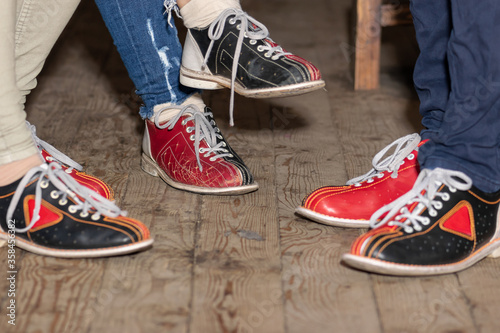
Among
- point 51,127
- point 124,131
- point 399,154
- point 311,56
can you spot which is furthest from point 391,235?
point 311,56

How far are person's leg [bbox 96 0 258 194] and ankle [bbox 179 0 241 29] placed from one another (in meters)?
0.11

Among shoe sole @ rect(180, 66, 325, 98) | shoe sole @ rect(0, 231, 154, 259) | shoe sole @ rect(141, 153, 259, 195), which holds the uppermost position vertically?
shoe sole @ rect(180, 66, 325, 98)

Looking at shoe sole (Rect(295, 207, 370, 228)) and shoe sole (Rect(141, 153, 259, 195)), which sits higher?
shoe sole (Rect(295, 207, 370, 228))

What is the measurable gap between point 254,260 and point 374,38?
112 cm

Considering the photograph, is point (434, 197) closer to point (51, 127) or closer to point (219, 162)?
point (219, 162)

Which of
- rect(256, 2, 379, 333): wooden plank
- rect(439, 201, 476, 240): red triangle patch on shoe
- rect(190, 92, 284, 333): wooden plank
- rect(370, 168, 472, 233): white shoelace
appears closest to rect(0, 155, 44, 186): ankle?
rect(190, 92, 284, 333): wooden plank

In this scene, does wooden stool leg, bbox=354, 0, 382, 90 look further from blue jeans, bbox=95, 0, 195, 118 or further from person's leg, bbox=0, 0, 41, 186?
person's leg, bbox=0, 0, 41, 186

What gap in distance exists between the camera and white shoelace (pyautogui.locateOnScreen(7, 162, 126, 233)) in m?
1.02

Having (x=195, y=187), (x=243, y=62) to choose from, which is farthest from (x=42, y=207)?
(x=243, y=62)

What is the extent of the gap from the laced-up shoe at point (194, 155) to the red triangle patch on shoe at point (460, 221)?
0.41 m

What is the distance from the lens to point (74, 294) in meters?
0.94

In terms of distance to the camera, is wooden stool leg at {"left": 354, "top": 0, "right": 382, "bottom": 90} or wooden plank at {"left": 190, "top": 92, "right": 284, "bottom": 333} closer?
wooden plank at {"left": 190, "top": 92, "right": 284, "bottom": 333}

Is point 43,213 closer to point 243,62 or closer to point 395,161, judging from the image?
point 243,62

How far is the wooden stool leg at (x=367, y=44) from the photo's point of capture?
1.91 m
